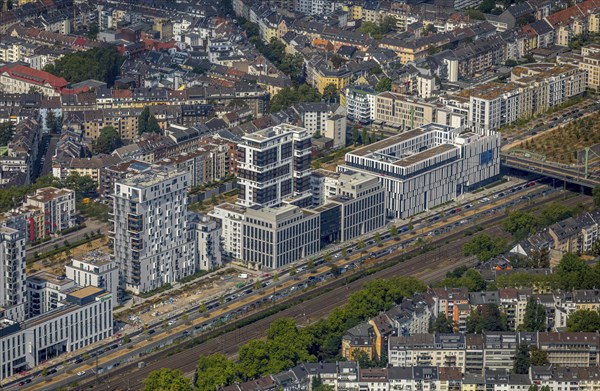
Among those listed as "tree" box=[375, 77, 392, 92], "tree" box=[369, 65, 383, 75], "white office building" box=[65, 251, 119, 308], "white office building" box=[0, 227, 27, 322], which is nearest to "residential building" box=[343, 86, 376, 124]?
"tree" box=[375, 77, 392, 92]

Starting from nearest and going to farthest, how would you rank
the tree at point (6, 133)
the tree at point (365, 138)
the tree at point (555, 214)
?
the tree at point (555, 214) → the tree at point (6, 133) → the tree at point (365, 138)

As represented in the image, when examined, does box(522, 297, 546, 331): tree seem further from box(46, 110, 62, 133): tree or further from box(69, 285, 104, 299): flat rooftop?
box(46, 110, 62, 133): tree

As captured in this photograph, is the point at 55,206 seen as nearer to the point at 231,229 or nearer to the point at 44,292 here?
the point at 231,229

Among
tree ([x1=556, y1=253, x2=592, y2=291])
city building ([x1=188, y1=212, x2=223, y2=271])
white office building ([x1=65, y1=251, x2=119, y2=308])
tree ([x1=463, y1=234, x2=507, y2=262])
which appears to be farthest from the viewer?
tree ([x1=463, y1=234, x2=507, y2=262])

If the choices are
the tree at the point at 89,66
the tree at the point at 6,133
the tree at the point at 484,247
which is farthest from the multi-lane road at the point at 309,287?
the tree at the point at 89,66

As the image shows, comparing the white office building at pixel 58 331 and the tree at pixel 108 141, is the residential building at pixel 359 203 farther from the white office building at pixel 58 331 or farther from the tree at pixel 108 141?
the white office building at pixel 58 331

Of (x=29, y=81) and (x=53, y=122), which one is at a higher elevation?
(x=29, y=81)

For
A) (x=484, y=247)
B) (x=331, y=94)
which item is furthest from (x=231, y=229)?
(x=331, y=94)
